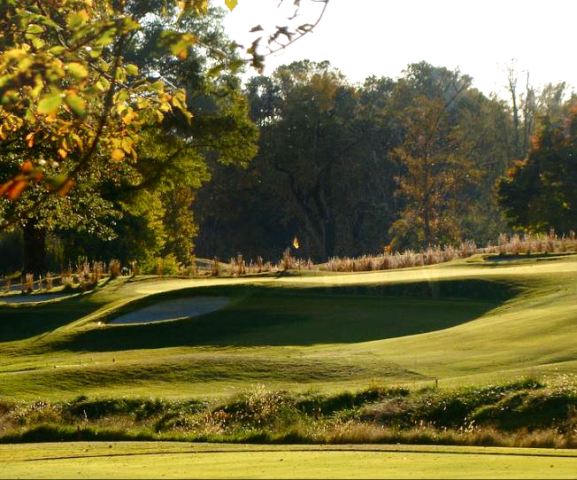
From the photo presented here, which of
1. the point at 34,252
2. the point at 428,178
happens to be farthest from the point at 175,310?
the point at 428,178

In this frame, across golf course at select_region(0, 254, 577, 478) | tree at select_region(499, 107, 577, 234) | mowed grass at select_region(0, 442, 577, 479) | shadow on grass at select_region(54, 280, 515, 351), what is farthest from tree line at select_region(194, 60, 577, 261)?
mowed grass at select_region(0, 442, 577, 479)

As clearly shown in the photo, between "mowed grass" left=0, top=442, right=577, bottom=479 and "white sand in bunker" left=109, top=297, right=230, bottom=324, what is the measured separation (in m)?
18.2

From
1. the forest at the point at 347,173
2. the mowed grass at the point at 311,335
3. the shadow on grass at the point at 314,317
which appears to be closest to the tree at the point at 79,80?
the mowed grass at the point at 311,335

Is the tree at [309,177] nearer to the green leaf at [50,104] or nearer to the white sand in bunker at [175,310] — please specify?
the white sand in bunker at [175,310]

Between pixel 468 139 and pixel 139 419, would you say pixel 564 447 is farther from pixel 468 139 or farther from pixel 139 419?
pixel 468 139

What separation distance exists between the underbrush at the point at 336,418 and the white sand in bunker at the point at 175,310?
13761 millimetres

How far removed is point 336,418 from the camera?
58.6 ft

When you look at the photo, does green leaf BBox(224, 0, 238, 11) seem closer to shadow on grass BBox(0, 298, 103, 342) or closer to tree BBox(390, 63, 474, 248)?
shadow on grass BBox(0, 298, 103, 342)

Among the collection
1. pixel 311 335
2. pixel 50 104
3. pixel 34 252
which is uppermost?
pixel 50 104

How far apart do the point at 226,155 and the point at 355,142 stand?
123 ft

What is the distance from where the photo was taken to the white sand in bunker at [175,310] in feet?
112

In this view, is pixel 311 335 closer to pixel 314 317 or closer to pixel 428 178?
pixel 314 317

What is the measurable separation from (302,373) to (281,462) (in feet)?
36.6

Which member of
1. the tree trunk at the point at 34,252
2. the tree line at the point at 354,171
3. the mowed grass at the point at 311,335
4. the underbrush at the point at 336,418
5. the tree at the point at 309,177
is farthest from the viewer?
the tree at the point at 309,177
